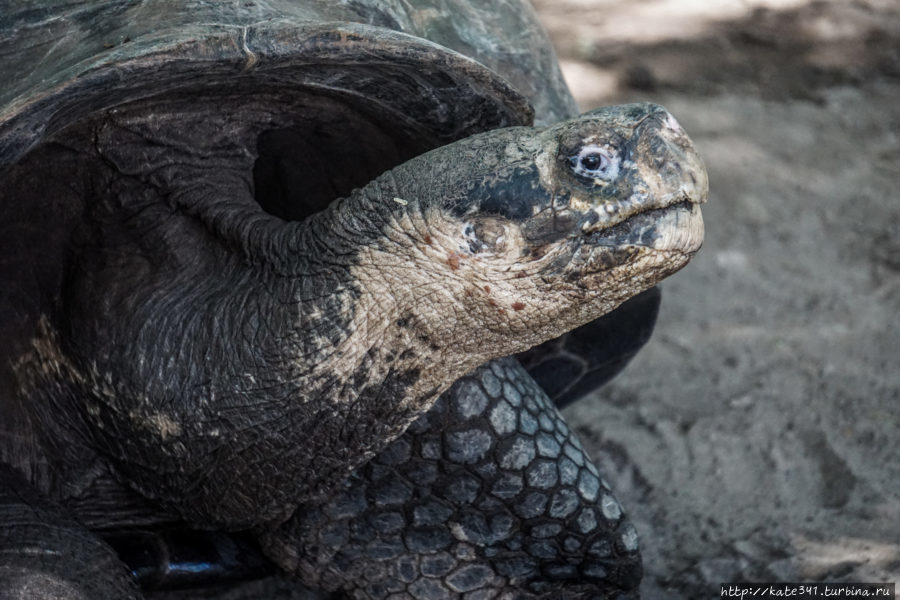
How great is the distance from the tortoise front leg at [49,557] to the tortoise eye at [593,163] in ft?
3.52

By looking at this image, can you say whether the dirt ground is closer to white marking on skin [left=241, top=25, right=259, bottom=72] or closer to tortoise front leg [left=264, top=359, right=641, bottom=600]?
tortoise front leg [left=264, top=359, right=641, bottom=600]

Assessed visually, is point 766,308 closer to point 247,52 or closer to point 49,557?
point 247,52

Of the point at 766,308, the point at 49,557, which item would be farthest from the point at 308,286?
the point at 766,308

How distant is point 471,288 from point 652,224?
279 millimetres

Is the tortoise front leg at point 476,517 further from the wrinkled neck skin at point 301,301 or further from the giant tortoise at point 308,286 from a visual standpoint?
the wrinkled neck skin at point 301,301

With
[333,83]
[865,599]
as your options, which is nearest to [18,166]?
[333,83]

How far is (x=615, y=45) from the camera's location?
16.3ft

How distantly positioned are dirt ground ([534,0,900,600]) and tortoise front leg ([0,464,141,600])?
1.13 metres

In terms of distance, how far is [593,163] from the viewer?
1.59m

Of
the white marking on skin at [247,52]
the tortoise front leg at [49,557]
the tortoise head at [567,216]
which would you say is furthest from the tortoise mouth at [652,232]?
the tortoise front leg at [49,557]

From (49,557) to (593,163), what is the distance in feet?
3.67

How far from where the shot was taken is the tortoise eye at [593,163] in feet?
5.21

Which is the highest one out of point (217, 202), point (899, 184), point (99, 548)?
point (217, 202)

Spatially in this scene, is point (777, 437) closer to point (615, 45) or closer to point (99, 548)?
point (99, 548)
